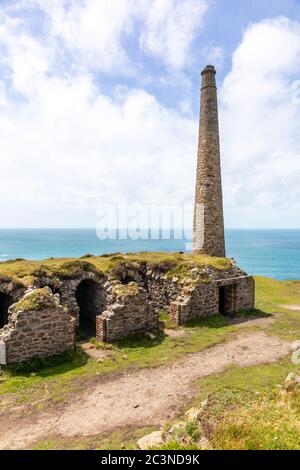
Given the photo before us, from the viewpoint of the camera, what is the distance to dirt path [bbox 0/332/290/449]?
8.97 metres

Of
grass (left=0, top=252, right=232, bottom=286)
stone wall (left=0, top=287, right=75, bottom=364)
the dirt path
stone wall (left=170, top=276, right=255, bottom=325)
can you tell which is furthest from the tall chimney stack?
stone wall (left=0, top=287, right=75, bottom=364)

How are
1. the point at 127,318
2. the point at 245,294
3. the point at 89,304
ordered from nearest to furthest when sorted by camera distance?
the point at 127,318 < the point at 89,304 < the point at 245,294

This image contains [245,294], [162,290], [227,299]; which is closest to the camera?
[162,290]

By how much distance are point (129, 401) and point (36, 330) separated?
5.33 metres

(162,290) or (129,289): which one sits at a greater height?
(129,289)

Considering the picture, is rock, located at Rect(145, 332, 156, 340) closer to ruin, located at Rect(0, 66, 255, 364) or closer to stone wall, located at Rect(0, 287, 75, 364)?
ruin, located at Rect(0, 66, 255, 364)

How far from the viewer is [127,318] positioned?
16.5 metres

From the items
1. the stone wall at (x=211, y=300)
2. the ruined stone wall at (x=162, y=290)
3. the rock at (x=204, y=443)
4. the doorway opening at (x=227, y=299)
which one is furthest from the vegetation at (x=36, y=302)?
the doorway opening at (x=227, y=299)

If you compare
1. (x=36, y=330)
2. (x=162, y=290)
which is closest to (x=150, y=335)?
(x=162, y=290)

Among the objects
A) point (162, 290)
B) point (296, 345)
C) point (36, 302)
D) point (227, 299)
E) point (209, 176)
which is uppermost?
point (209, 176)

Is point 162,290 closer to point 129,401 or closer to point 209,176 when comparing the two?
point 209,176

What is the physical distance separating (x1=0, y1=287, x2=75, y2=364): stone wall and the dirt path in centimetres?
328
